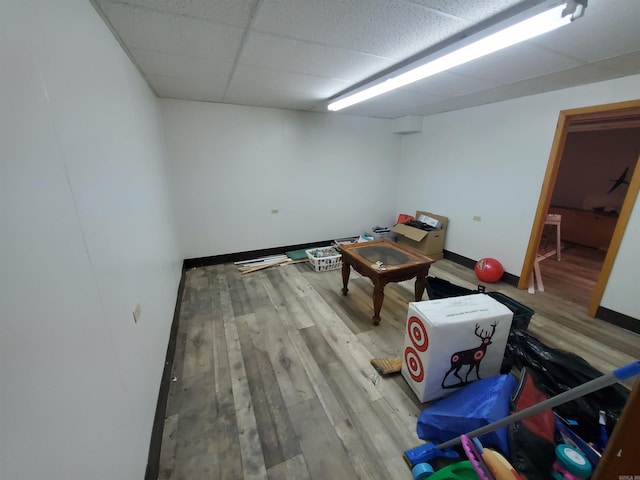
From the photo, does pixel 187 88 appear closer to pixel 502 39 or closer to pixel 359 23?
pixel 359 23

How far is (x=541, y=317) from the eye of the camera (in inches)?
105

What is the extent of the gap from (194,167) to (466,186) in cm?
407

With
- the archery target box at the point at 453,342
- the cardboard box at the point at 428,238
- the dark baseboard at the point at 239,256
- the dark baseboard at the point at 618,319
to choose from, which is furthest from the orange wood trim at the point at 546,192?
the dark baseboard at the point at 239,256

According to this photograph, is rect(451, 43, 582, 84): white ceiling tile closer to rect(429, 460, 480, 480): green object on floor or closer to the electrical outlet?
rect(429, 460, 480, 480): green object on floor

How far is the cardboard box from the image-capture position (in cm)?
411

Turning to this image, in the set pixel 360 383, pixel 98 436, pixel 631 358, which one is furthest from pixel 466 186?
pixel 98 436

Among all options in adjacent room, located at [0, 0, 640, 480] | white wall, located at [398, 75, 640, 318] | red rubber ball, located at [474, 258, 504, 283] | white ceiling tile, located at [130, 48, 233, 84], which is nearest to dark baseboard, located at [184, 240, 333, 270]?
adjacent room, located at [0, 0, 640, 480]

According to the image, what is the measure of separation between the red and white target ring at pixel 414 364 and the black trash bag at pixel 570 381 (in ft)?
2.36

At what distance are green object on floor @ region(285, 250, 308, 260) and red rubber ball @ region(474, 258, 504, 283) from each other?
8.72 feet

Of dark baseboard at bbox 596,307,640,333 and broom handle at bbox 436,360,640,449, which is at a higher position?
broom handle at bbox 436,360,640,449

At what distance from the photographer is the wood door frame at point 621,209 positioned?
236cm

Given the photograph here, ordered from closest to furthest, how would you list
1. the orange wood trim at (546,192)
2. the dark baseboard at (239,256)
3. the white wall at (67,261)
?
the white wall at (67,261) < the orange wood trim at (546,192) < the dark baseboard at (239,256)

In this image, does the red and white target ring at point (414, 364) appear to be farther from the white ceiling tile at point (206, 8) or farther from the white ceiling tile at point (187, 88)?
the white ceiling tile at point (187, 88)

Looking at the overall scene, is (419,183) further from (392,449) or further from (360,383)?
(392,449)
